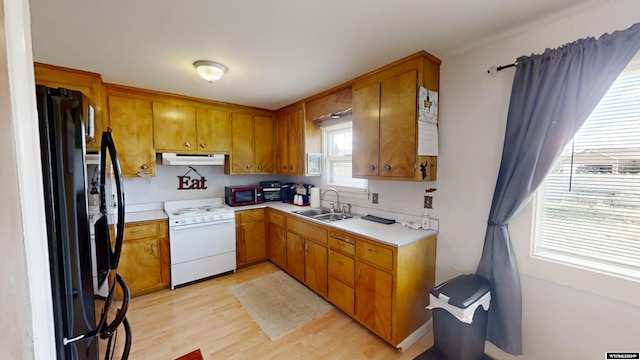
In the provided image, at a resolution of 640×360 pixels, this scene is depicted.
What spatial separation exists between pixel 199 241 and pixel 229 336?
4.32 feet

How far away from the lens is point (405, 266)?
6.46 ft

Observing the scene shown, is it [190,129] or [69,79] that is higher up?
[69,79]

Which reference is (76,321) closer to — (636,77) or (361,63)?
(361,63)

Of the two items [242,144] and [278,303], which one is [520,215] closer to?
[278,303]

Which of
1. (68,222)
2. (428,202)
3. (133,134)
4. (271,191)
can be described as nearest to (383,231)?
(428,202)

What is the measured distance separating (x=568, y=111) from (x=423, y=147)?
0.86m

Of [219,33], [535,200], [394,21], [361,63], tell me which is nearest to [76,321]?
[219,33]

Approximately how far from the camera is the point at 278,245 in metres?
3.47

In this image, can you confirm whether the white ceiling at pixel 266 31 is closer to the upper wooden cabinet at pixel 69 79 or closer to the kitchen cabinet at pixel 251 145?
the upper wooden cabinet at pixel 69 79

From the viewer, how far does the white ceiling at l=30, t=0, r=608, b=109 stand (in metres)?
1.42

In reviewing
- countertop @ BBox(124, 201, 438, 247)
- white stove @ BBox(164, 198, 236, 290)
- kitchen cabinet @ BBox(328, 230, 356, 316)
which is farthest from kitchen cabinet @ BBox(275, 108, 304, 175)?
kitchen cabinet @ BBox(328, 230, 356, 316)

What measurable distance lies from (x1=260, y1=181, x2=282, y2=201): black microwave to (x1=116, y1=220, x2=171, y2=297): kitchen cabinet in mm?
1416

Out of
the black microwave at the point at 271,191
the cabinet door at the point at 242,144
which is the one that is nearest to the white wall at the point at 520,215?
the black microwave at the point at 271,191

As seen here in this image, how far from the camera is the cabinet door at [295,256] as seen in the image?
2979mm
